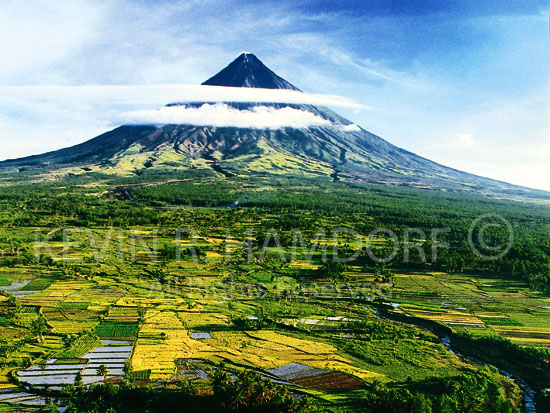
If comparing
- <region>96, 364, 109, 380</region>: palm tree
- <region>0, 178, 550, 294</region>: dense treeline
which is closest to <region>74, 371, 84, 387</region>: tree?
<region>96, 364, 109, 380</region>: palm tree

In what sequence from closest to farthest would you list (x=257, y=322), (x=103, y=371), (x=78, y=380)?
(x=78, y=380)
(x=103, y=371)
(x=257, y=322)

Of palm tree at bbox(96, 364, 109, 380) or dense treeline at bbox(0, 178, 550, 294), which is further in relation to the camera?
dense treeline at bbox(0, 178, 550, 294)

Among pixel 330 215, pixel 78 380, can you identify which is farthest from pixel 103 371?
pixel 330 215

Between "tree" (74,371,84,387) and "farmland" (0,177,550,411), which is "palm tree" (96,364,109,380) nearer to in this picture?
"farmland" (0,177,550,411)

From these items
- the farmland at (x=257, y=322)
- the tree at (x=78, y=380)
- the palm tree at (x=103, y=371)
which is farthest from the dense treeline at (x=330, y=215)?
the tree at (x=78, y=380)

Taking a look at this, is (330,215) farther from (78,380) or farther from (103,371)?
(78,380)

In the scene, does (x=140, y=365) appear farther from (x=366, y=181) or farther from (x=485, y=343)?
(x=366, y=181)

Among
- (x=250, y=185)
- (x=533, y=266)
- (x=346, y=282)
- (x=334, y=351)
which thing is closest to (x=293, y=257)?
(x=346, y=282)

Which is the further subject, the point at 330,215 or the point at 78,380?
the point at 330,215
